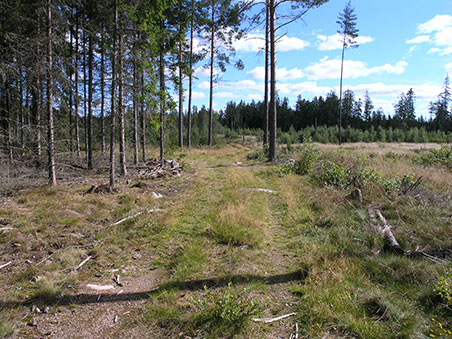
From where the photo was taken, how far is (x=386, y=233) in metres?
4.62

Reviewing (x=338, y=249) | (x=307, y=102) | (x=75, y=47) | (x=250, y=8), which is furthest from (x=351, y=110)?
(x=338, y=249)

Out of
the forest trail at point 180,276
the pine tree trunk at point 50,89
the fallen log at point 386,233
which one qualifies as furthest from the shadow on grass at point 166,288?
the pine tree trunk at point 50,89

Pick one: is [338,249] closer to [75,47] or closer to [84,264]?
[84,264]

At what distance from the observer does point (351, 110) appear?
65812mm

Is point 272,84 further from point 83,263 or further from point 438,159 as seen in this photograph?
point 83,263

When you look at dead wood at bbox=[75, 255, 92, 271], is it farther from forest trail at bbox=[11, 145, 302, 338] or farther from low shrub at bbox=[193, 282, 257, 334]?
low shrub at bbox=[193, 282, 257, 334]

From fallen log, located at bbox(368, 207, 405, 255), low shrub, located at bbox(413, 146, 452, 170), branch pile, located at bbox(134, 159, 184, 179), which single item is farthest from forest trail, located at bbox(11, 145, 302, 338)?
low shrub, located at bbox(413, 146, 452, 170)

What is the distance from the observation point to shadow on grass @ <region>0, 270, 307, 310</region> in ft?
10.9

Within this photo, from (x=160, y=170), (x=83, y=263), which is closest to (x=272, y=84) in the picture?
(x=160, y=170)

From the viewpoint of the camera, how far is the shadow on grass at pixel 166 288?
3.31 metres

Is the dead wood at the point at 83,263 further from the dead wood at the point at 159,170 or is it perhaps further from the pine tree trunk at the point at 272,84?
the pine tree trunk at the point at 272,84

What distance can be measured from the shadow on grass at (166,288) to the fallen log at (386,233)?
1642 mm

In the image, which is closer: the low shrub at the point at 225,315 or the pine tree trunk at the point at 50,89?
the low shrub at the point at 225,315

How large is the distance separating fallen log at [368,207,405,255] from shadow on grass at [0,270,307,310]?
164 centimetres
